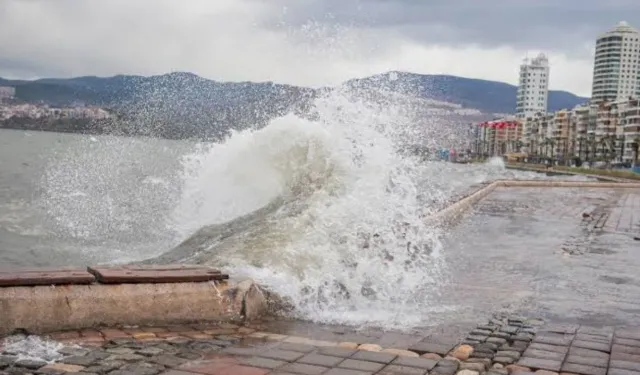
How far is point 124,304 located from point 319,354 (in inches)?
57.6

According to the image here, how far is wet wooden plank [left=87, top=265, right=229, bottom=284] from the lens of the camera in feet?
16.0

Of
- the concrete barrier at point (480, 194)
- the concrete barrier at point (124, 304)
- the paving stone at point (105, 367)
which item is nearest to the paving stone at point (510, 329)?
the concrete barrier at point (124, 304)

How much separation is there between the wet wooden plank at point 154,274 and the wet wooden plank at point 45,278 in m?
0.10

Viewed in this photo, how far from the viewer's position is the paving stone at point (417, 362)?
13.6ft

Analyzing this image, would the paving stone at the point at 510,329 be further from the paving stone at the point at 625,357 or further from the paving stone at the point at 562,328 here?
the paving stone at the point at 625,357

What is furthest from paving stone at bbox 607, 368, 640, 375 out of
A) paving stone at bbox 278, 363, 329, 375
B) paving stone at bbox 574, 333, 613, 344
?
paving stone at bbox 278, 363, 329, 375

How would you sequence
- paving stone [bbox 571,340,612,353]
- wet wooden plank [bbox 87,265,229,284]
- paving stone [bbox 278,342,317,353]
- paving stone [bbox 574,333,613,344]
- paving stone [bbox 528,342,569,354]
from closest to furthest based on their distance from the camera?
paving stone [bbox 278,342,317,353] < paving stone [bbox 528,342,569,354] < paving stone [bbox 571,340,612,353] < wet wooden plank [bbox 87,265,229,284] < paving stone [bbox 574,333,613,344]

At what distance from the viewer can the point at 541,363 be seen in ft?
14.3

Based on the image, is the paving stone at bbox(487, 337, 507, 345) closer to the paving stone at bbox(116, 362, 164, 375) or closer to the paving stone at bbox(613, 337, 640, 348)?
the paving stone at bbox(613, 337, 640, 348)

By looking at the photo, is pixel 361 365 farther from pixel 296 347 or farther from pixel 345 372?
pixel 296 347

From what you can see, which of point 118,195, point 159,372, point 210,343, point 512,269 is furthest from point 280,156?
point 118,195

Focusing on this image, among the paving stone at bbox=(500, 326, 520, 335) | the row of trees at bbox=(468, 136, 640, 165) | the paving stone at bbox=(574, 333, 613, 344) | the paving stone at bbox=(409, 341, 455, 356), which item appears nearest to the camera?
the paving stone at bbox=(409, 341, 455, 356)

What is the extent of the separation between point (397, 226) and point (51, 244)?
772cm

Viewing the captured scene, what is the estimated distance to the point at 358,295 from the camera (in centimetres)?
628
